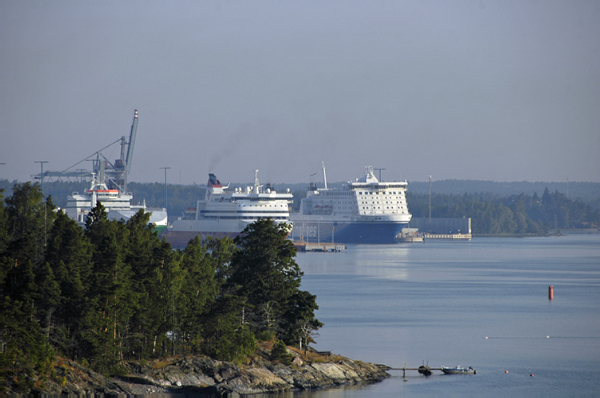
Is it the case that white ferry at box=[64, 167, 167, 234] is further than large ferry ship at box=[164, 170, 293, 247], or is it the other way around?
large ferry ship at box=[164, 170, 293, 247]

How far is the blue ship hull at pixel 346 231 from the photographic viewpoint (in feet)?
325

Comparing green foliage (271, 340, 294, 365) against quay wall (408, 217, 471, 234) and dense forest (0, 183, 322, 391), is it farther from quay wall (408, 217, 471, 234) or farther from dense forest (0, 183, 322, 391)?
quay wall (408, 217, 471, 234)

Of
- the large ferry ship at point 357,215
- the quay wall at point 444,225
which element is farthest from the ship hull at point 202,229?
the quay wall at point 444,225

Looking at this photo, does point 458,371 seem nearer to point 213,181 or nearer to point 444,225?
point 213,181

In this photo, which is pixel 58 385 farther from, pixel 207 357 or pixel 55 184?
pixel 55 184

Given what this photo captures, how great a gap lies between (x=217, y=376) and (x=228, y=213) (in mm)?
64582

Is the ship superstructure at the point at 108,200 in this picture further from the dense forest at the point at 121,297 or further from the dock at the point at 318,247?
the dense forest at the point at 121,297

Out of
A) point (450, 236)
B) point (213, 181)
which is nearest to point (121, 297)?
point (213, 181)

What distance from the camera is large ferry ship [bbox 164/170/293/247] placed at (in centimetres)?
8604

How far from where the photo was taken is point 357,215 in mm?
98688

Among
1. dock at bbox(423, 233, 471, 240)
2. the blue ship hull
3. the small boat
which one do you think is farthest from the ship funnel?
the small boat

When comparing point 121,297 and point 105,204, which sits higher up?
point 105,204

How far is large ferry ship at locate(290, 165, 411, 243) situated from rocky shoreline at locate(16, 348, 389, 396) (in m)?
73.3

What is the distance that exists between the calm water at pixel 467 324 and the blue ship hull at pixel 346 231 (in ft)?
103
